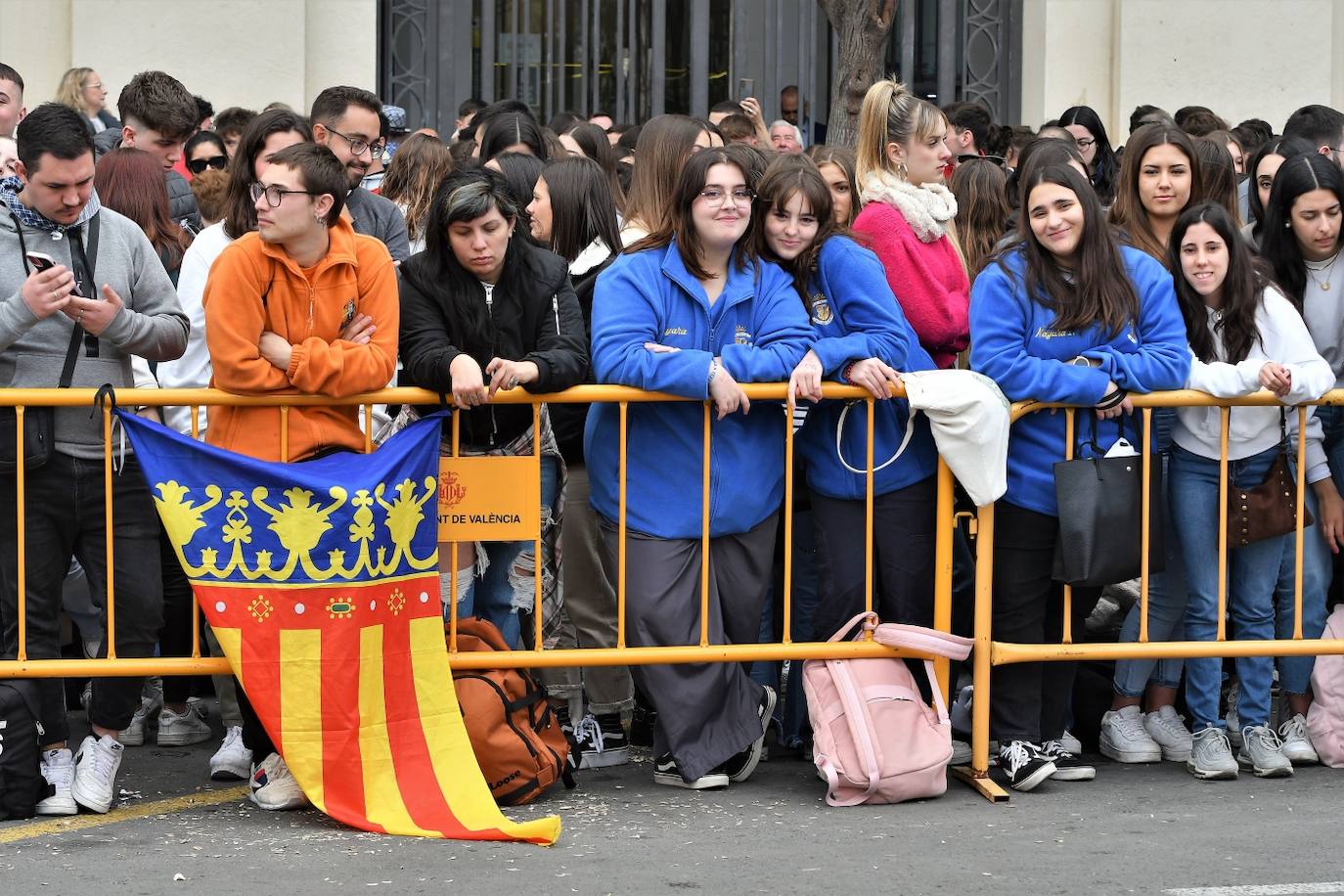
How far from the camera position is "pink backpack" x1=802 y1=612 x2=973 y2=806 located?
584 cm

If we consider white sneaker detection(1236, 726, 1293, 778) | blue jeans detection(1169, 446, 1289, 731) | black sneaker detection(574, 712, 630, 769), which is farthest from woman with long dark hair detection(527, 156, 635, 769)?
white sneaker detection(1236, 726, 1293, 778)

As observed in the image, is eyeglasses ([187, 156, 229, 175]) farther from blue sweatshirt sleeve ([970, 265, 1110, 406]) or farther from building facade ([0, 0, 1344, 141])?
blue sweatshirt sleeve ([970, 265, 1110, 406])

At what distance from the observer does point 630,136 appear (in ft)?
34.2

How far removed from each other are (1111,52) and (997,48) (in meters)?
0.88

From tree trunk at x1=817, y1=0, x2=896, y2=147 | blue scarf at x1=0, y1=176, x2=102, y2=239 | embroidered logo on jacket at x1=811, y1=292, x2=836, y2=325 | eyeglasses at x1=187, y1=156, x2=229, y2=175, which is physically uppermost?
tree trunk at x1=817, y1=0, x2=896, y2=147

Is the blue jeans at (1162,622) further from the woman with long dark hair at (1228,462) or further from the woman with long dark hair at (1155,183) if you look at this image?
the woman with long dark hair at (1155,183)

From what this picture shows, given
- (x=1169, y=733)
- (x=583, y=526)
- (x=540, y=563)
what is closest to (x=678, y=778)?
(x=540, y=563)

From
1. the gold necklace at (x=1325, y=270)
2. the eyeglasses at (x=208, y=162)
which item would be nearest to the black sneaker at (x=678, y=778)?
the gold necklace at (x=1325, y=270)

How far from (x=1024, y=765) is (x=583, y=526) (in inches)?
70.6

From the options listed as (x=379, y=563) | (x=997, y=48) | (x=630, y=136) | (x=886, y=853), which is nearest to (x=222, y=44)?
(x=630, y=136)

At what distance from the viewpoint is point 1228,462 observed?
6.31m

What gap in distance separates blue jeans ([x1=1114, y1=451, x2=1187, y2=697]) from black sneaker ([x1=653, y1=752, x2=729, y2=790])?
5.09ft

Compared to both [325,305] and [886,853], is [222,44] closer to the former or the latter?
[325,305]

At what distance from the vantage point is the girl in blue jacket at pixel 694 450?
236 inches
